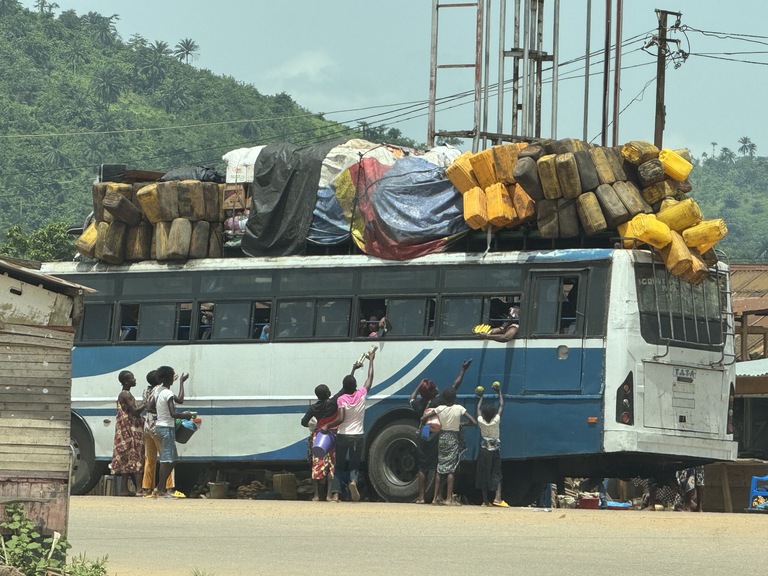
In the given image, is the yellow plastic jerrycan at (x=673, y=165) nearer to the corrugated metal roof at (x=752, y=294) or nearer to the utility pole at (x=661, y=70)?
the utility pole at (x=661, y=70)

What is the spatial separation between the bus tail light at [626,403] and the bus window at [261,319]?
194 inches

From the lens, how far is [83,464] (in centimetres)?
2347

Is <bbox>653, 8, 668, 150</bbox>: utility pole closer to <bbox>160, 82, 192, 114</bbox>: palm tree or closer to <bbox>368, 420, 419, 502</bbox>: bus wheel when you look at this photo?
<bbox>368, 420, 419, 502</bbox>: bus wheel

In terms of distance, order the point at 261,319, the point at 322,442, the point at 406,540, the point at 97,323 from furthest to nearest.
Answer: the point at 97,323 < the point at 261,319 < the point at 322,442 < the point at 406,540

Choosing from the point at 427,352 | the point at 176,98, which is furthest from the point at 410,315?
the point at 176,98

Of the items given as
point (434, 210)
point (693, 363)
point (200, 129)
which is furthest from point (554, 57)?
point (200, 129)

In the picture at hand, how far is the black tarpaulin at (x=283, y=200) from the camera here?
22.4m

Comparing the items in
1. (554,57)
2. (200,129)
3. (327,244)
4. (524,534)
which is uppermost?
(200,129)

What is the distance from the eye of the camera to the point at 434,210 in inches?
847

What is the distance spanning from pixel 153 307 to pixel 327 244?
8.37 ft

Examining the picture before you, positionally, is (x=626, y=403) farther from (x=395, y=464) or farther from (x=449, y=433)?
(x=395, y=464)

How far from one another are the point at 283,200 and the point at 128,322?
2.67 meters

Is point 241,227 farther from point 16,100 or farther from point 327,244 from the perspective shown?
point 16,100

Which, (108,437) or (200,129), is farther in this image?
(200,129)
